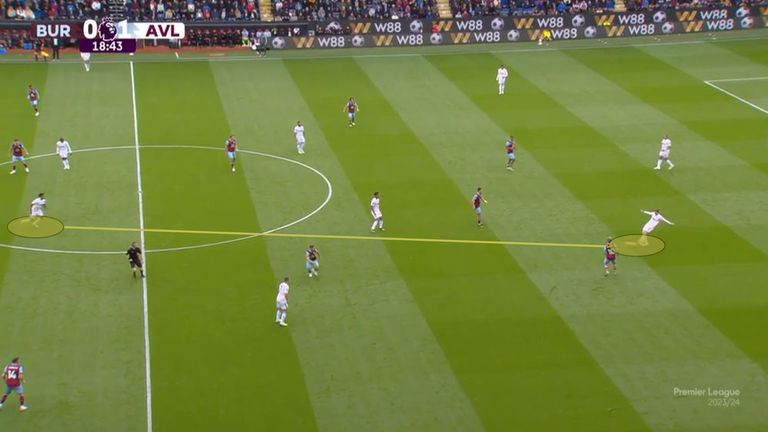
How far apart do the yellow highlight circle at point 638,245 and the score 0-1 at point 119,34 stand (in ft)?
141

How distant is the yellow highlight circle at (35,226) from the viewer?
4228cm

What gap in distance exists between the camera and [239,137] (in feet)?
181

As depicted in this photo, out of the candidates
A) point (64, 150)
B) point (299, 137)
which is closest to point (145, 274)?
point (64, 150)

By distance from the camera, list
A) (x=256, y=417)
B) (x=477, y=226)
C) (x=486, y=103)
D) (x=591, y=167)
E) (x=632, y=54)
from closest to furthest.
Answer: (x=256, y=417) → (x=477, y=226) → (x=591, y=167) → (x=486, y=103) → (x=632, y=54)

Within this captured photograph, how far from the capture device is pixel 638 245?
136 ft

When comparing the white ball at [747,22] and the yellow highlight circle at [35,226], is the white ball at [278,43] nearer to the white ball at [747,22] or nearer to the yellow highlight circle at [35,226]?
the yellow highlight circle at [35,226]

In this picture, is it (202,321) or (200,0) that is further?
(200,0)

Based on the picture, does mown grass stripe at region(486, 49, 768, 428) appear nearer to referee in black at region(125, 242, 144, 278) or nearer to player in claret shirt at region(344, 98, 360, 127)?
player in claret shirt at region(344, 98, 360, 127)

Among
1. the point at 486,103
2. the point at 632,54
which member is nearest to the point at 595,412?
the point at 486,103

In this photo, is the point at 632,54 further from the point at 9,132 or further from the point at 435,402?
the point at 435,402

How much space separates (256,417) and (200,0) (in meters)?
53.6

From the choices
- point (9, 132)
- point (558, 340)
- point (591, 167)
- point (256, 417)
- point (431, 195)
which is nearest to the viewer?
point (256, 417)

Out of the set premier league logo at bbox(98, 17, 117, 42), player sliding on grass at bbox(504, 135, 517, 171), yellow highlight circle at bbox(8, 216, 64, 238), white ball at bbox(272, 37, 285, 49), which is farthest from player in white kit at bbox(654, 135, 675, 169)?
premier league logo at bbox(98, 17, 117, 42)

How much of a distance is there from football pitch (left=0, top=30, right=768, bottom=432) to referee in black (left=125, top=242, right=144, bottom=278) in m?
0.59
